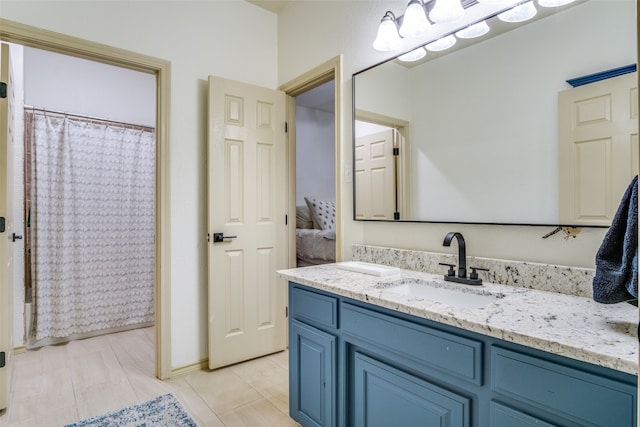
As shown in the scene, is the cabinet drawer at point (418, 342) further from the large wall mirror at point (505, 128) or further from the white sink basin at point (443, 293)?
the large wall mirror at point (505, 128)

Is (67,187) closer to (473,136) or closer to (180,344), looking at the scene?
(180,344)

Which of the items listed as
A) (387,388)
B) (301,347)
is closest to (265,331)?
(301,347)

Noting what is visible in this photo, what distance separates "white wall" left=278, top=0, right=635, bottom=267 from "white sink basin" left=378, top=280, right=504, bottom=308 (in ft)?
0.79

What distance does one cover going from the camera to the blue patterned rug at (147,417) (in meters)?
1.83

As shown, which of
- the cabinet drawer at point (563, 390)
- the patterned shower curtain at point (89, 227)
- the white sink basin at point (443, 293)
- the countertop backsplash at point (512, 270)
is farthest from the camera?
the patterned shower curtain at point (89, 227)

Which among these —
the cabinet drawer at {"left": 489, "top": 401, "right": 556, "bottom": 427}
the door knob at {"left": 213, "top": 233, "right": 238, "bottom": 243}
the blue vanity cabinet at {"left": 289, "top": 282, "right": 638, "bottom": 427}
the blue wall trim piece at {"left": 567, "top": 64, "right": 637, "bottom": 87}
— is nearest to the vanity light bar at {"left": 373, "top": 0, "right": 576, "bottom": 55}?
the blue wall trim piece at {"left": 567, "top": 64, "right": 637, "bottom": 87}

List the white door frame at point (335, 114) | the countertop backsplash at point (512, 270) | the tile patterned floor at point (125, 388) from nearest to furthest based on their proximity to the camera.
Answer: the countertop backsplash at point (512, 270), the tile patterned floor at point (125, 388), the white door frame at point (335, 114)

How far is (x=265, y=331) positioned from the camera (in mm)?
2713

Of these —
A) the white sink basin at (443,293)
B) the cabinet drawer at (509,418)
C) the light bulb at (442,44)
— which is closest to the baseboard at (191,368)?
the white sink basin at (443,293)

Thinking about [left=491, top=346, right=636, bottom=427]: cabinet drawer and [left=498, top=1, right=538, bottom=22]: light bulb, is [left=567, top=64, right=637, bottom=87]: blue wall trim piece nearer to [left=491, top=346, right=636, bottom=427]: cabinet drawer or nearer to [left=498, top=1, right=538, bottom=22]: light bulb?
[left=498, top=1, right=538, bottom=22]: light bulb

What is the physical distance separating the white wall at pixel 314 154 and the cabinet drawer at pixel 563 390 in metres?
3.87

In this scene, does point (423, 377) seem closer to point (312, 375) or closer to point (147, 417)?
point (312, 375)

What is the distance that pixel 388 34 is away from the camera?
1.85m

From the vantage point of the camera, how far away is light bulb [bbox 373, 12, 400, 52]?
1.84m
